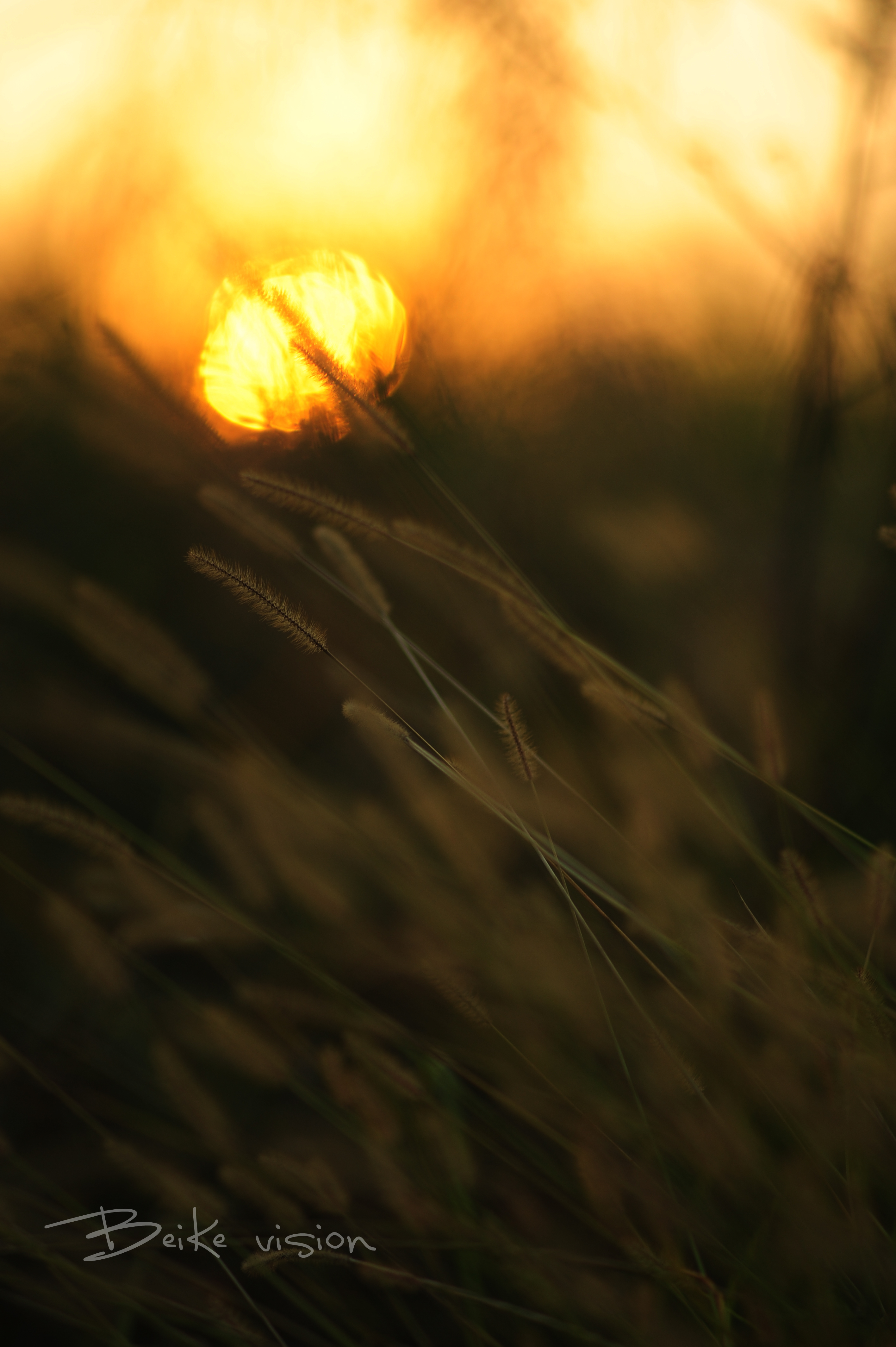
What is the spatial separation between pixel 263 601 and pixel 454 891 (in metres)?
0.36

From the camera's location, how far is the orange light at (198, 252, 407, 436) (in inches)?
28.6

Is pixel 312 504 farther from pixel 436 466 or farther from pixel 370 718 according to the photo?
pixel 436 466

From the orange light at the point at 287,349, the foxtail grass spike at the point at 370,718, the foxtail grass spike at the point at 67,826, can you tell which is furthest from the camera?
the orange light at the point at 287,349

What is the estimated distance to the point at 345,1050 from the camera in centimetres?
66

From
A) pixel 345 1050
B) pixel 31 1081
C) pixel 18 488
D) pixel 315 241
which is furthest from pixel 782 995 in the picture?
pixel 18 488

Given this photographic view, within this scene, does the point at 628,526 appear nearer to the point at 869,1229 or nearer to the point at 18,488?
the point at 869,1229

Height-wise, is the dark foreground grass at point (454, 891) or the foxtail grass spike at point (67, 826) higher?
the foxtail grass spike at point (67, 826)

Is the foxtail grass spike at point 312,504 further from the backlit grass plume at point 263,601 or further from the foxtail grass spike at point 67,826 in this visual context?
the foxtail grass spike at point 67,826

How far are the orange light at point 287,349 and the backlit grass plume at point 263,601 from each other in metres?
0.21

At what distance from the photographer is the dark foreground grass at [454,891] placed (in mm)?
459
